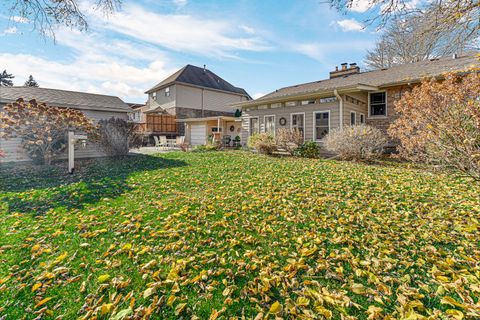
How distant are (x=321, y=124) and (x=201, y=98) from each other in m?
17.6

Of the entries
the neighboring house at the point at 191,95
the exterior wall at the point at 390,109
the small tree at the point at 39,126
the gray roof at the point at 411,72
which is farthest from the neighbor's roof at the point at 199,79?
the exterior wall at the point at 390,109

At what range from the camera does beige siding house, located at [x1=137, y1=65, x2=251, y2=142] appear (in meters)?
24.2

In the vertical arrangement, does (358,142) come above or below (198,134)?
below

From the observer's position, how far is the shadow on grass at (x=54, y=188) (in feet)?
14.8

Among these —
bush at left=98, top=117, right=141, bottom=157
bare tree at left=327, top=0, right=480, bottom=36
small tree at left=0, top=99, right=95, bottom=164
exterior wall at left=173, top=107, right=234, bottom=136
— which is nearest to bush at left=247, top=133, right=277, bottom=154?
bush at left=98, top=117, right=141, bottom=157

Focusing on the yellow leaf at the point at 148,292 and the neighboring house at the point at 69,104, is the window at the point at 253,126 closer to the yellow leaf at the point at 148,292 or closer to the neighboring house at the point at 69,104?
the neighboring house at the point at 69,104

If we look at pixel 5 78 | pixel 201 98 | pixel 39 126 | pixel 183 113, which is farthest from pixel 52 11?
pixel 5 78

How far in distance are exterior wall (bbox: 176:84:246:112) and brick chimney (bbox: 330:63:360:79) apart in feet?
38.6

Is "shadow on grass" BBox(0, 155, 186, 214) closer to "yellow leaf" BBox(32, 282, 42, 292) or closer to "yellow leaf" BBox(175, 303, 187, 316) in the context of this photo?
"yellow leaf" BBox(32, 282, 42, 292)

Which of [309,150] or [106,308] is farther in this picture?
[309,150]

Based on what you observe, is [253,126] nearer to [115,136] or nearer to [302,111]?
[302,111]

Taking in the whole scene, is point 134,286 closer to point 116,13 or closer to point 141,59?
point 116,13

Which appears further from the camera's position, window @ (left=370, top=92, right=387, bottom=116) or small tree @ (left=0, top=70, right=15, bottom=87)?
small tree @ (left=0, top=70, right=15, bottom=87)

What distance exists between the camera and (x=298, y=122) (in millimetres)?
12562
